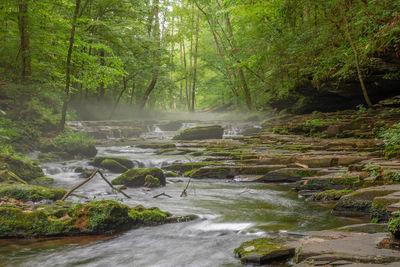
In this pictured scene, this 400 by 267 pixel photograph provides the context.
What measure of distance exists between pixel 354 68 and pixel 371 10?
2.49 meters

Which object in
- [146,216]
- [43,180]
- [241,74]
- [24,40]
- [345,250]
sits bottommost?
[43,180]

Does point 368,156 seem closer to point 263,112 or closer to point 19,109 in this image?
point 19,109

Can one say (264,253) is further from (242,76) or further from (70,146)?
(242,76)

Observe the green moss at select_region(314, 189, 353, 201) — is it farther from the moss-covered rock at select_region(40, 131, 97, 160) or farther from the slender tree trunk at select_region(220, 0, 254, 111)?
the slender tree trunk at select_region(220, 0, 254, 111)

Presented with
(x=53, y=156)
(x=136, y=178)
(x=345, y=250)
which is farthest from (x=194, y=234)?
(x=53, y=156)

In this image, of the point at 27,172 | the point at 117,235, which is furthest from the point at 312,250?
the point at 27,172

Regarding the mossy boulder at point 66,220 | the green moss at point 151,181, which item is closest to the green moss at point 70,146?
the green moss at point 151,181

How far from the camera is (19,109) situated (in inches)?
548

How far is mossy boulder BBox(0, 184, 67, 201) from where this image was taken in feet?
20.6

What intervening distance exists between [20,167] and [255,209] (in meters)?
7.44

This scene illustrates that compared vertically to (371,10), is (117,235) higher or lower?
lower

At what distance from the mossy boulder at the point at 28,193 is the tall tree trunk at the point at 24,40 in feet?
27.5

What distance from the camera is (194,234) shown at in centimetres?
486

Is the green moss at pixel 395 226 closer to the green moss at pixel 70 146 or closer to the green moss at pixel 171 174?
the green moss at pixel 171 174
